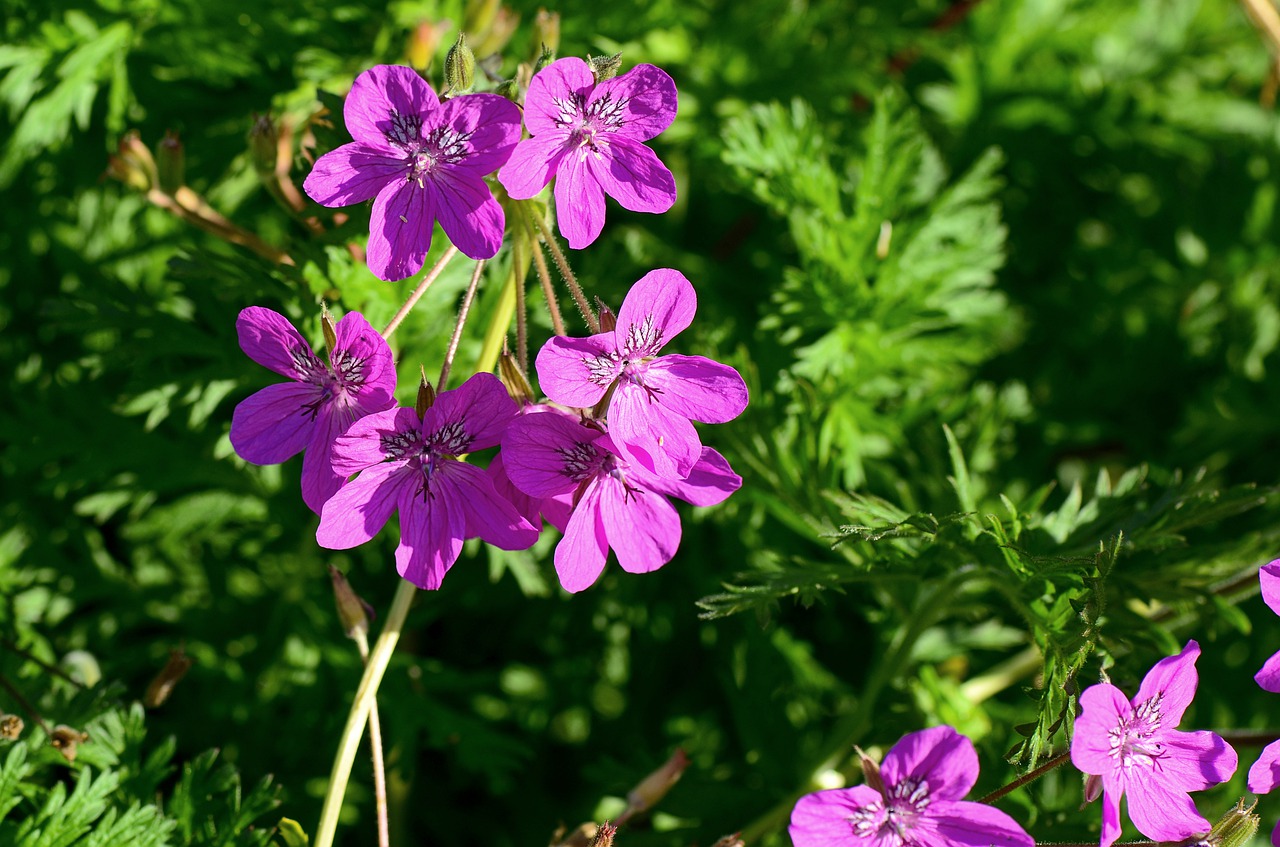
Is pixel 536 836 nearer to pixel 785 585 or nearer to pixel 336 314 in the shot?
pixel 785 585

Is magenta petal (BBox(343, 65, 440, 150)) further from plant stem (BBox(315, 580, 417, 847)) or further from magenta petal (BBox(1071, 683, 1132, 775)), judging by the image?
magenta petal (BBox(1071, 683, 1132, 775))

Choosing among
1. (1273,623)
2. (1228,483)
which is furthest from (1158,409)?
(1273,623)

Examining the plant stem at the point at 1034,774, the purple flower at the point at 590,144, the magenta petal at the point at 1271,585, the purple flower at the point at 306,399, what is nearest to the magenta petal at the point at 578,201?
the purple flower at the point at 590,144

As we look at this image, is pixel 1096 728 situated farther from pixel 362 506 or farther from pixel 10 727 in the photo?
pixel 10 727

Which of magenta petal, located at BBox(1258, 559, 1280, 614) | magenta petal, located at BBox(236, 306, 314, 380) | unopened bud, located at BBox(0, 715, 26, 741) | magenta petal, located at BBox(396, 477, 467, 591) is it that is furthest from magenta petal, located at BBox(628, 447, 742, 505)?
unopened bud, located at BBox(0, 715, 26, 741)

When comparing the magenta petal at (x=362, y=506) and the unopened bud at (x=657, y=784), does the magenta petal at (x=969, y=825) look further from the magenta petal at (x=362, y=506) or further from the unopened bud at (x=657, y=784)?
the magenta petal at (x=362, y=506)
